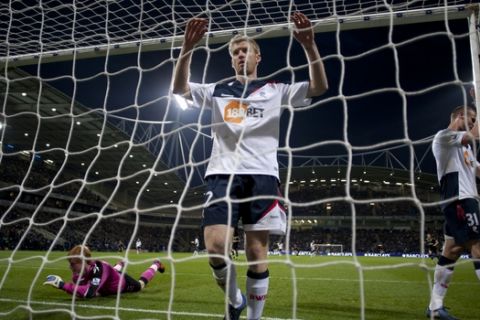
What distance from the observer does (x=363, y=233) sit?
39.4m

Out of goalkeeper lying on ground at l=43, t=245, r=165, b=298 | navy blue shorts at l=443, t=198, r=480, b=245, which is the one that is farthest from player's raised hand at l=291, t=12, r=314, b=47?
goalkeeper lying on ground at l=43, t=245, r=165, b=298

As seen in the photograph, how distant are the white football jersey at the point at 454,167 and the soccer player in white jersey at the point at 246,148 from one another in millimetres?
1601

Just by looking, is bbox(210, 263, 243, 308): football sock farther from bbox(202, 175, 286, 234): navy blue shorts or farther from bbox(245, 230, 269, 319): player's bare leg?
bbox(202, 175, 286, 234): navy blue shorts

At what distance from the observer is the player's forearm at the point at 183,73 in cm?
268

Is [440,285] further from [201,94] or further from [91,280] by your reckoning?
[91,280]

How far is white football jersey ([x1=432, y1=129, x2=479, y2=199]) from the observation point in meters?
3.44

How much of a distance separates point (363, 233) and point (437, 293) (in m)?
37.9

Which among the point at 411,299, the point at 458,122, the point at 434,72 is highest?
the point at 458,122

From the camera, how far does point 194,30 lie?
2633mm

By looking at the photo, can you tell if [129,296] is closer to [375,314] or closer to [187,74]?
[375,314]

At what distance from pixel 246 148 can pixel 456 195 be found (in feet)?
6.66

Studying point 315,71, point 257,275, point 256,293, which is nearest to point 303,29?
point 315,71

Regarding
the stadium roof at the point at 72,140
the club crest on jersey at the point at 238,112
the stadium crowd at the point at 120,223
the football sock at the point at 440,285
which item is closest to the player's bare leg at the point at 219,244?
the stadium roof at the point at 72,140

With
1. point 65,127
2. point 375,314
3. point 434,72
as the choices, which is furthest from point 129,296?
point 434,72
